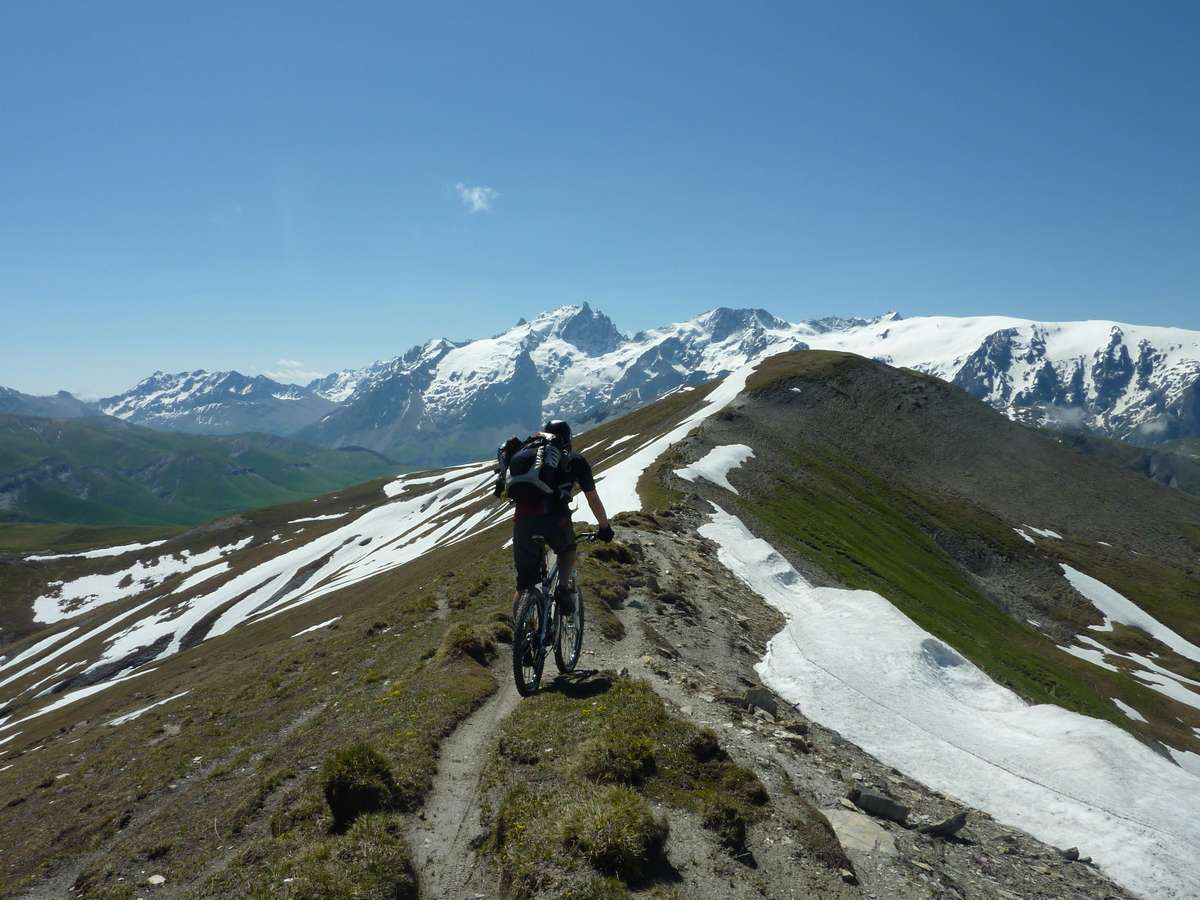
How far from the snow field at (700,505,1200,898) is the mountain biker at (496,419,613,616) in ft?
29.4

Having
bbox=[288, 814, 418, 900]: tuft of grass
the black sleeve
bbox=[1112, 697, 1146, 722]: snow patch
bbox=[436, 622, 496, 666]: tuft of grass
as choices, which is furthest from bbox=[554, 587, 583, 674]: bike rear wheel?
bbox=[1112, 697, 1146, 722]: snow patch

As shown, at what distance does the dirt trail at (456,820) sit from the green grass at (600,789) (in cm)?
33

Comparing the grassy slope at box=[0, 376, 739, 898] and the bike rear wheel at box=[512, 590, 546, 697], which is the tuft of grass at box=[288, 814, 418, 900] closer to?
the grassy slope at box=[0, 376, 739, 898]

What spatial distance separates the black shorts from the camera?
Answer: 12.4 meters

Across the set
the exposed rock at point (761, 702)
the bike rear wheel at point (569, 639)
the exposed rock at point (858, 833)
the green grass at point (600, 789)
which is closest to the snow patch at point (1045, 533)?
the exposed rock at point (761, 702)

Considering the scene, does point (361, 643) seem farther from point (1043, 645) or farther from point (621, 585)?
point (1043, 645)

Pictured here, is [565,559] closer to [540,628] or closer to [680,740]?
[540,628]

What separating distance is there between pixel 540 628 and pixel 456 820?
13.5 feet

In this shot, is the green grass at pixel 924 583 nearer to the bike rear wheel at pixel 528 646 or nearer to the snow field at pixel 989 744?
the snow field at pixel 989 744

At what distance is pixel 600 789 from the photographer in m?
8.65

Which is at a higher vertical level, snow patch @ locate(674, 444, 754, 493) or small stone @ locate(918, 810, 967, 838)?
snow patch @ locate(674, 444, 754, 493)

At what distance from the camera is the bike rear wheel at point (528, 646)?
12375mm

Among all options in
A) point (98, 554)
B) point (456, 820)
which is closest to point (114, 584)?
point (98, 554)

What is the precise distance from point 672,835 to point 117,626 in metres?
136
